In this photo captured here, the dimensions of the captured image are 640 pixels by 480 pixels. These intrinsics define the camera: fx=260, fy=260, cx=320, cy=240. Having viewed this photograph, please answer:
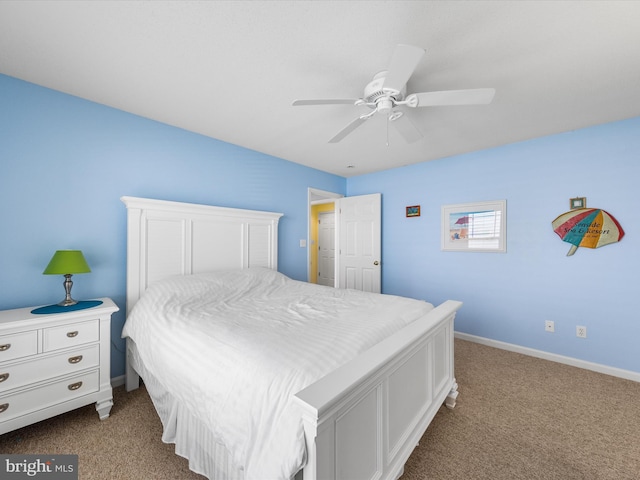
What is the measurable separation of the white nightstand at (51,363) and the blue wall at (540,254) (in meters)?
3.54

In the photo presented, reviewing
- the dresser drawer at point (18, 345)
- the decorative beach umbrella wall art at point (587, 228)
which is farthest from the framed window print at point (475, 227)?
the dresser drawer at point (18, 345)

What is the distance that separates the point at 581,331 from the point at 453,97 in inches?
111

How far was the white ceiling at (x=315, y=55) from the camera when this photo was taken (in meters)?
1.30

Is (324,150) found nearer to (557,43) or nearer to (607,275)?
(557,43)

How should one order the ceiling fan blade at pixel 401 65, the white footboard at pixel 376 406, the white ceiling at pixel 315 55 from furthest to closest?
1. the white ceiling at pixel 315 55
2. the ceiling fan blade at pixel 401 65
3. the white footboard at pixel 376 406

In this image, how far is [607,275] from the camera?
2.52 m

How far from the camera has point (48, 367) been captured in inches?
65.2

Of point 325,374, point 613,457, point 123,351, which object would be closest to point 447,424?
point 613,457

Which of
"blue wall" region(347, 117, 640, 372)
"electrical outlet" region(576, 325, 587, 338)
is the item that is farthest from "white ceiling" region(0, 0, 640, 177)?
"electrical outlet" region(576, 325, 587, 338)

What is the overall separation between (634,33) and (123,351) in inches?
163

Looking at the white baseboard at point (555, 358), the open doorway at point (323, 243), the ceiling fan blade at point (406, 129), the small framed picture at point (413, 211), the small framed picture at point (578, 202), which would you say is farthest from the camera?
the open doorway at point (323, 243)

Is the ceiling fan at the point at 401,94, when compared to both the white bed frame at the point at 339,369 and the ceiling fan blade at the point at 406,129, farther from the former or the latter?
the white bed frame at the point at 339,369

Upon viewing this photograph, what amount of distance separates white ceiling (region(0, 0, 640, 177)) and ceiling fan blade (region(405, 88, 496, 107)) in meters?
0.28

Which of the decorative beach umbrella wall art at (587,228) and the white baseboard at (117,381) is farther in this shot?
the decorative beach umbrella wall art at (587,228)
